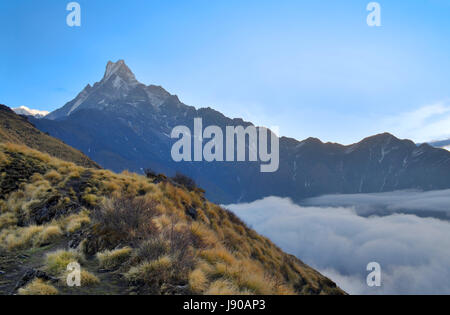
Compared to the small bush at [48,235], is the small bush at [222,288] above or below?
below

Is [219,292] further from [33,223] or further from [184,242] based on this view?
[33,223]

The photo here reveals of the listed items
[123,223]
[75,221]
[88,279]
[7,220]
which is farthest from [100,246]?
[7,220]

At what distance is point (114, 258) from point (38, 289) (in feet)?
5.56

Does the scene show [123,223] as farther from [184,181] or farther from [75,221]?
[184,181]

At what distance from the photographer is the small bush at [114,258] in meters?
5.73

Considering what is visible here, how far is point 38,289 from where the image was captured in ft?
14.1

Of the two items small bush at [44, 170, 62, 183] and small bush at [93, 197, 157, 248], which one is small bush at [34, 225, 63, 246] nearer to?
small bush at [93, 197, 157, 248]

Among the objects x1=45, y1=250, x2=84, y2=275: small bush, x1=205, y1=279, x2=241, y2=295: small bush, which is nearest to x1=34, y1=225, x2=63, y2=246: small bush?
x1=45, y1=250, x2=84, y2=275: small bush

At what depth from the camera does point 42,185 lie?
40.1ft

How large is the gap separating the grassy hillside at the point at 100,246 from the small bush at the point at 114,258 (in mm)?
25

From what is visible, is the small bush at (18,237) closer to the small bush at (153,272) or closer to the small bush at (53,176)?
the small bush at (53,176)

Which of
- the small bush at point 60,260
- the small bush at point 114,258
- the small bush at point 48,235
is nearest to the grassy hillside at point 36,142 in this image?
the small bush at point 48,235

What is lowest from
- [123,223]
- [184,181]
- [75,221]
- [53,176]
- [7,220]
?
[7,220]
